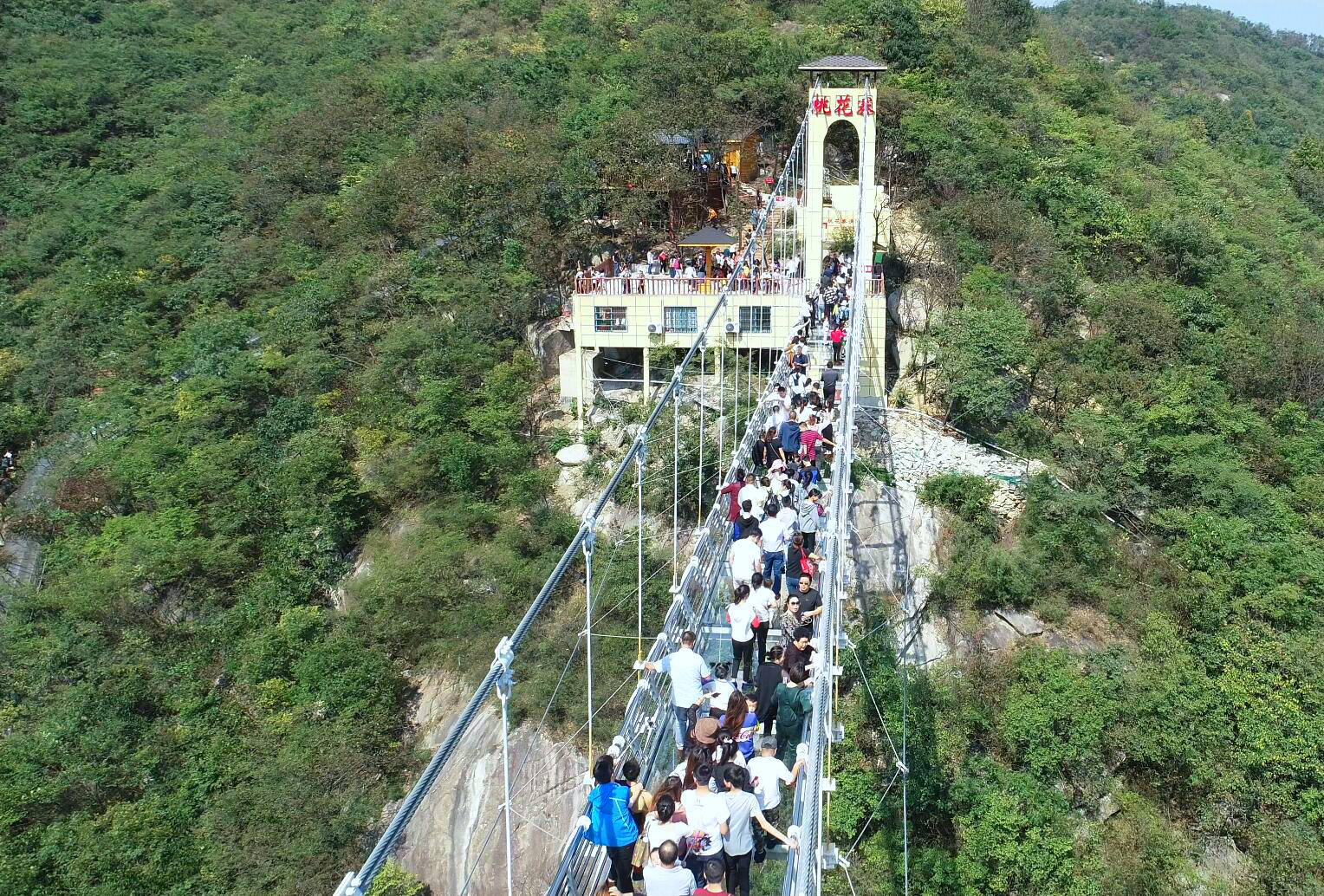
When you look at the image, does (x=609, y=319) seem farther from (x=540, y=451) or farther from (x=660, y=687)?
(x=660, y=687)

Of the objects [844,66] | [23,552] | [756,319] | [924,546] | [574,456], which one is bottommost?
[23,552]

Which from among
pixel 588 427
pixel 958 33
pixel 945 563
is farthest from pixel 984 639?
pixel 958 33

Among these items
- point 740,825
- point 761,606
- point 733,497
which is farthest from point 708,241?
point 740,825

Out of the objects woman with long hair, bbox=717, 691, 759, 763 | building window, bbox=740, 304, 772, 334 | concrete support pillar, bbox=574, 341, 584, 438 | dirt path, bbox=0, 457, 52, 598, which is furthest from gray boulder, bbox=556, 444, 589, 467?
woman with long hair, bbox=717, 691, 759, 763

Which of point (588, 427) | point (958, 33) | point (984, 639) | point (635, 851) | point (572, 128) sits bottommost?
point (984, 639)

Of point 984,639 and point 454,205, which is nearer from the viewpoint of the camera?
point 984,639

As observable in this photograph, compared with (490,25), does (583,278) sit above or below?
below

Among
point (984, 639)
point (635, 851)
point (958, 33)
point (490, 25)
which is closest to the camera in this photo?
point (635, 851)

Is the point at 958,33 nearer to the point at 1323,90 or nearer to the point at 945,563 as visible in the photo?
the point at 945,563
